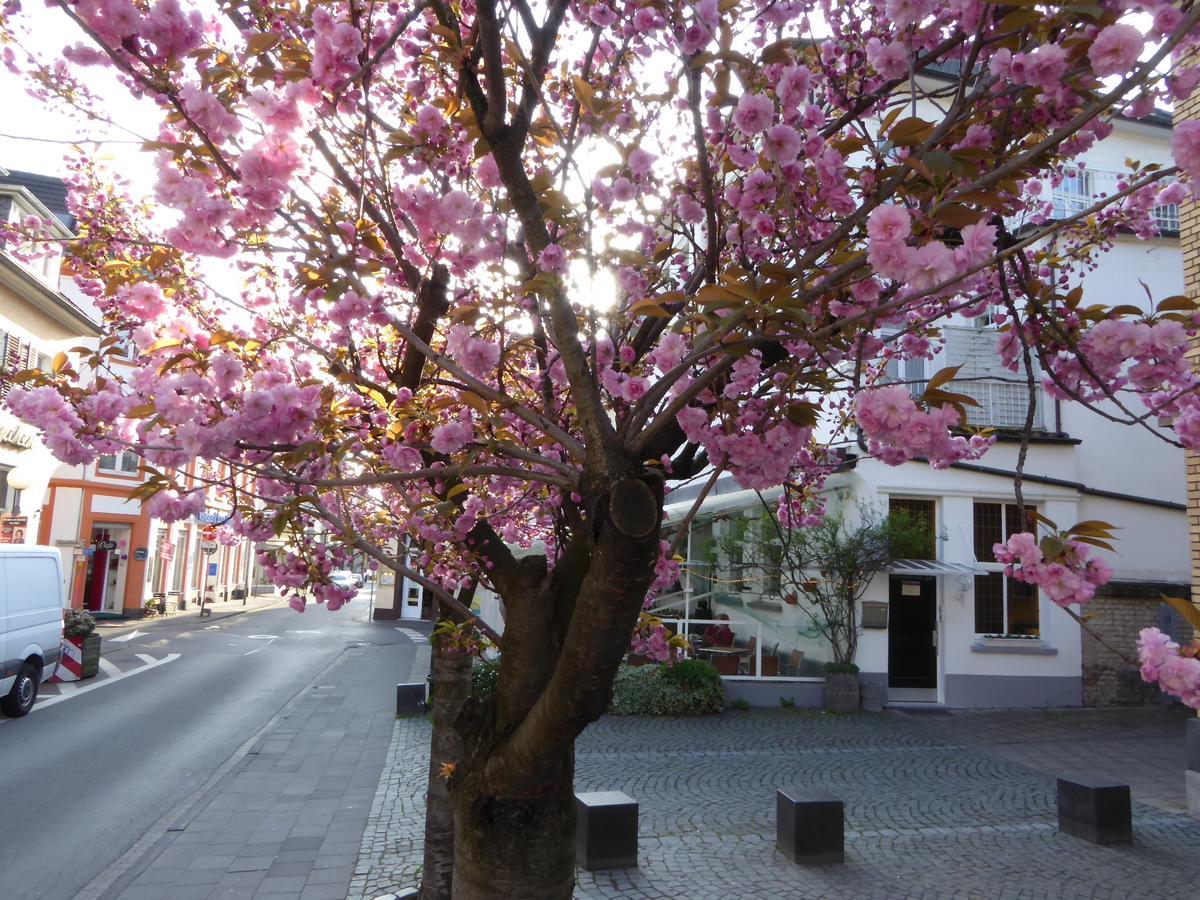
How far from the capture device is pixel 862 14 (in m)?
4.34

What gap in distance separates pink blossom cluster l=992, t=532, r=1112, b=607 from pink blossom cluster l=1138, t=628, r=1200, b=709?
0.74 ft

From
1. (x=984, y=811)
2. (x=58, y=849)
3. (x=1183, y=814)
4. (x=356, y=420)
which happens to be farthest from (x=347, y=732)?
(x=1183, y=814)

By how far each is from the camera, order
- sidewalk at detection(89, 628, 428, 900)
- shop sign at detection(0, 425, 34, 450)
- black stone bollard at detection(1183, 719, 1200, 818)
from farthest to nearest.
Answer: shop sign at detection(0, 425, 34, 450) < black stone bollard at detection(1183, 719, 1200, 818) < sidewalk at detection(89, 628, 428, 900)

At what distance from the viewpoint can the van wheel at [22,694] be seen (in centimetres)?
1191

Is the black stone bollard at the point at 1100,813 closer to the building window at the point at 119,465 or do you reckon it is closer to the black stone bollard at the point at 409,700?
the black stone bollard at the point at 409,700

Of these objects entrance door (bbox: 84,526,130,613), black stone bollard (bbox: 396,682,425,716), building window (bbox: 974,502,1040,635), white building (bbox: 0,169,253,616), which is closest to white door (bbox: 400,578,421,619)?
white building (bbox: 0,169,253,616)

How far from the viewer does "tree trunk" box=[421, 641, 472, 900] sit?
495 cm

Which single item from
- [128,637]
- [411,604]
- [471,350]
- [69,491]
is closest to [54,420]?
[471,350]

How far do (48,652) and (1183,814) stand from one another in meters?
15.1

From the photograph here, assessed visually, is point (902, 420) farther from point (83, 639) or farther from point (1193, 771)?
point (83, 639)

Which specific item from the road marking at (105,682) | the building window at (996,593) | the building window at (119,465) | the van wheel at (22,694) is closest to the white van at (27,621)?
the van wheel at (22,694)

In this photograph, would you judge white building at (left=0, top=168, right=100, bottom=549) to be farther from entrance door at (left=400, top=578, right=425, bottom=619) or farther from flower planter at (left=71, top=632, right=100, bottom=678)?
entrance door at (left=400, top=578, right=425, bottom=619)

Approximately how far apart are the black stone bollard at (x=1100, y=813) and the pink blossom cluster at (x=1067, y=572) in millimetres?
5561

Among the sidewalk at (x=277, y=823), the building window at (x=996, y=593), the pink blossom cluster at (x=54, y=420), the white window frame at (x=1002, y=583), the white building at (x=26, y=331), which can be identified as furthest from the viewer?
the white building at (x=26, y=331)
